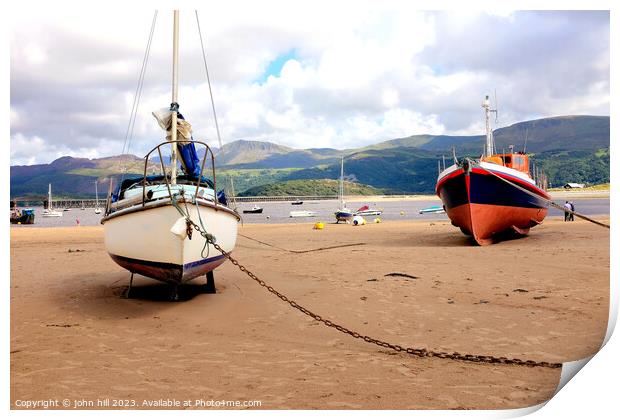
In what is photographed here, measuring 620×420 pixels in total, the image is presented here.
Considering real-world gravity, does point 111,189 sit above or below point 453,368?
above

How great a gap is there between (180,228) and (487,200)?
10823mm

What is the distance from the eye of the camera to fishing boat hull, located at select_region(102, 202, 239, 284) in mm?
6387

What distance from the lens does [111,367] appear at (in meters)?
4.51

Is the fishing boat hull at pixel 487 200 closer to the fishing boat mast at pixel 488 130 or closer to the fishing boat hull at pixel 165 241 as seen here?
the fishing boat mast at pixel 488 130

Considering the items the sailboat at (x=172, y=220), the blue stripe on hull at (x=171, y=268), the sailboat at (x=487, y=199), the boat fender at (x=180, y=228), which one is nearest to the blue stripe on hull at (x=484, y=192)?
the sailboat at (x=487, y=199)

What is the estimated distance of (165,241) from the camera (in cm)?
645

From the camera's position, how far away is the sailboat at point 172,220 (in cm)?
634

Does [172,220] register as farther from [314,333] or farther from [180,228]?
[314,333]

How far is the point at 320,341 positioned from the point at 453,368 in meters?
1.62

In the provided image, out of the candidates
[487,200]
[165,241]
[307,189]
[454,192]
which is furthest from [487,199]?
[307,189]

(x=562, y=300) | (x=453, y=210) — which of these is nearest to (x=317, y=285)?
(x=562, y=300)

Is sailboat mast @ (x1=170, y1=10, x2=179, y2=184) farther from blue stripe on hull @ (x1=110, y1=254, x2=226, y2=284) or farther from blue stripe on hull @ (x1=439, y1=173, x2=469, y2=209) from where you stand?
blue stripe on hull @ (x1=439, y1=173, x2=469, y2=209)

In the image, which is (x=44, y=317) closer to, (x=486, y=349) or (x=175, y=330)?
(x=175, y=330)
